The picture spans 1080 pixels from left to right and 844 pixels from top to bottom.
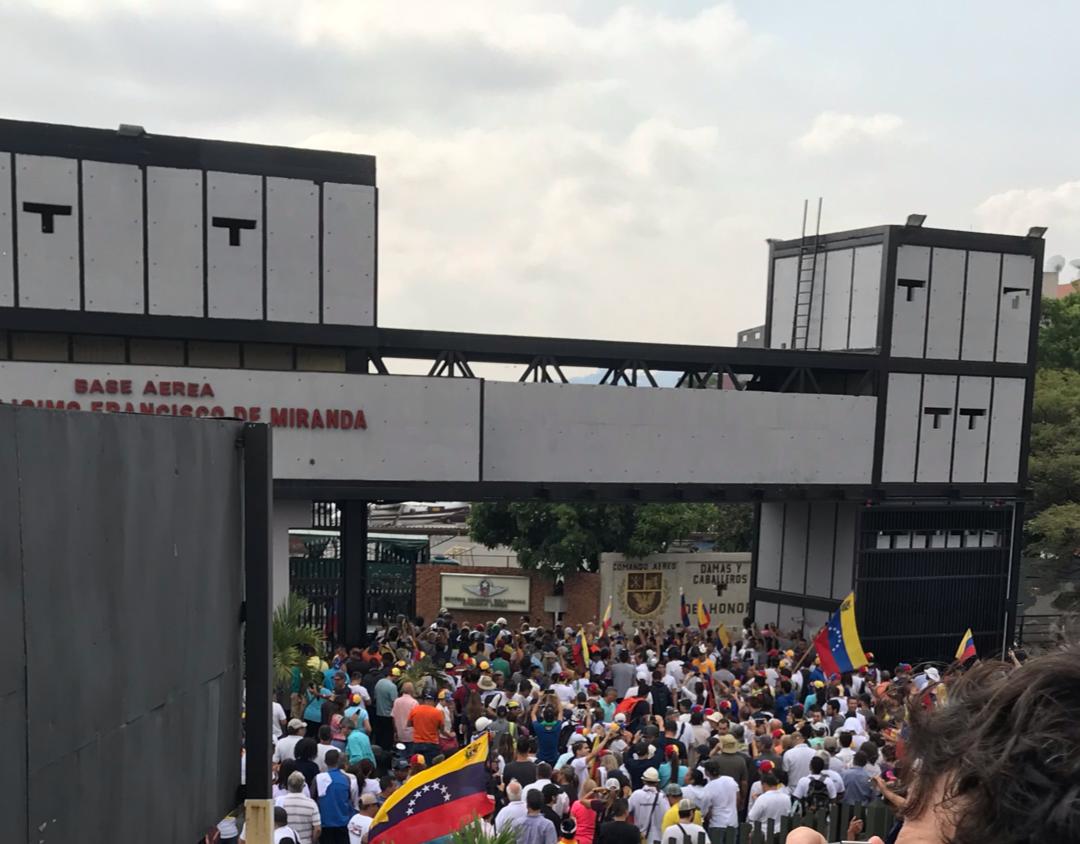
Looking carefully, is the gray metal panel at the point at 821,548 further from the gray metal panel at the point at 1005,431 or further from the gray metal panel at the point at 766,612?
the gray metal panel at the point at 1005,431

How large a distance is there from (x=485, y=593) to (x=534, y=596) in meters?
1.59

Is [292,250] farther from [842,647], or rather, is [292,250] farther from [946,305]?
[946,305]

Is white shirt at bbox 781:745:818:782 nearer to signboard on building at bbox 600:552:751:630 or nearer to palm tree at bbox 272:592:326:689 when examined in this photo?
palm tree at bbox 272:592:326:689

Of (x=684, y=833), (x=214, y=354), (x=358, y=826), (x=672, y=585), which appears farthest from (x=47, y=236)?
(x=672, y=585)

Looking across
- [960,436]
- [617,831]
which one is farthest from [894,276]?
[617,831]

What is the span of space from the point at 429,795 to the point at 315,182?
14240mm

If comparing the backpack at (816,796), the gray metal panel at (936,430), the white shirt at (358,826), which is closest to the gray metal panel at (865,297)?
the gray metal panel at (936,430)

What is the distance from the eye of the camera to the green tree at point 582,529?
31.1 meters

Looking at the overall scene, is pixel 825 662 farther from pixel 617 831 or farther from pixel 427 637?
pixel 617 831

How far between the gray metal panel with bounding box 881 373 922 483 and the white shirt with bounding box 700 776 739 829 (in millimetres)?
16617

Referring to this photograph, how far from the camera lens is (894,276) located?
23.8 metres

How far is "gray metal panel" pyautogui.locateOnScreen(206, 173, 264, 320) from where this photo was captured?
62.8ft

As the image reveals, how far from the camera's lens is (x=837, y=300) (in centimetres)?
2525

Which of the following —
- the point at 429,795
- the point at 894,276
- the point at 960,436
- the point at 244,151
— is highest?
the point at 244,151
